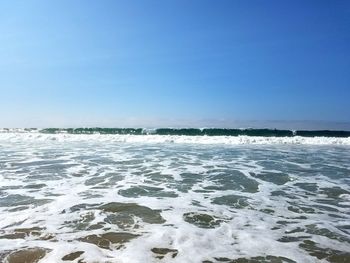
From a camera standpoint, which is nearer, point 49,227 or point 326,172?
point 49,227

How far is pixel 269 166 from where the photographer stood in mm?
13320

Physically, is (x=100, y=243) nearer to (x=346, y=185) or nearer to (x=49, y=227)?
(x=49, y=227)

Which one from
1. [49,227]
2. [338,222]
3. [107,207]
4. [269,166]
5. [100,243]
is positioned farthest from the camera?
[269,166]

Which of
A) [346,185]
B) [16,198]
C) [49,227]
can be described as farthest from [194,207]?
[346,185]

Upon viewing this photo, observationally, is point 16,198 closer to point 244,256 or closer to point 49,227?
point 49,227

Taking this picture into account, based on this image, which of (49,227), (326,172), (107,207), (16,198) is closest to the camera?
(49,227)

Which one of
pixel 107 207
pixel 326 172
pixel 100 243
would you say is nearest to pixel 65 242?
pixel 100 243

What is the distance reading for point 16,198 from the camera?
296 inches

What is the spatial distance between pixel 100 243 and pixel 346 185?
742 cm

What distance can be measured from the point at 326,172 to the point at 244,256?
8.42 meters

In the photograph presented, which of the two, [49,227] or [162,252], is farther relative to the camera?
[49,227]

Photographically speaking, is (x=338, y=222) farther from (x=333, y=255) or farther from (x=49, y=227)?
(x=49, y=227)

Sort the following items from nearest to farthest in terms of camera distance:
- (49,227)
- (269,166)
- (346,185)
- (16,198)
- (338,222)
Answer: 1. (49,227)
2. (338,222)
3. (16,198)
4. (346,185)
5. (269,166)

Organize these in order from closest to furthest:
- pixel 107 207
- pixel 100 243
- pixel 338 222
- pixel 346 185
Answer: pixel 100 243
pixel 338 222
pixel 107 207
pixel 346 185
